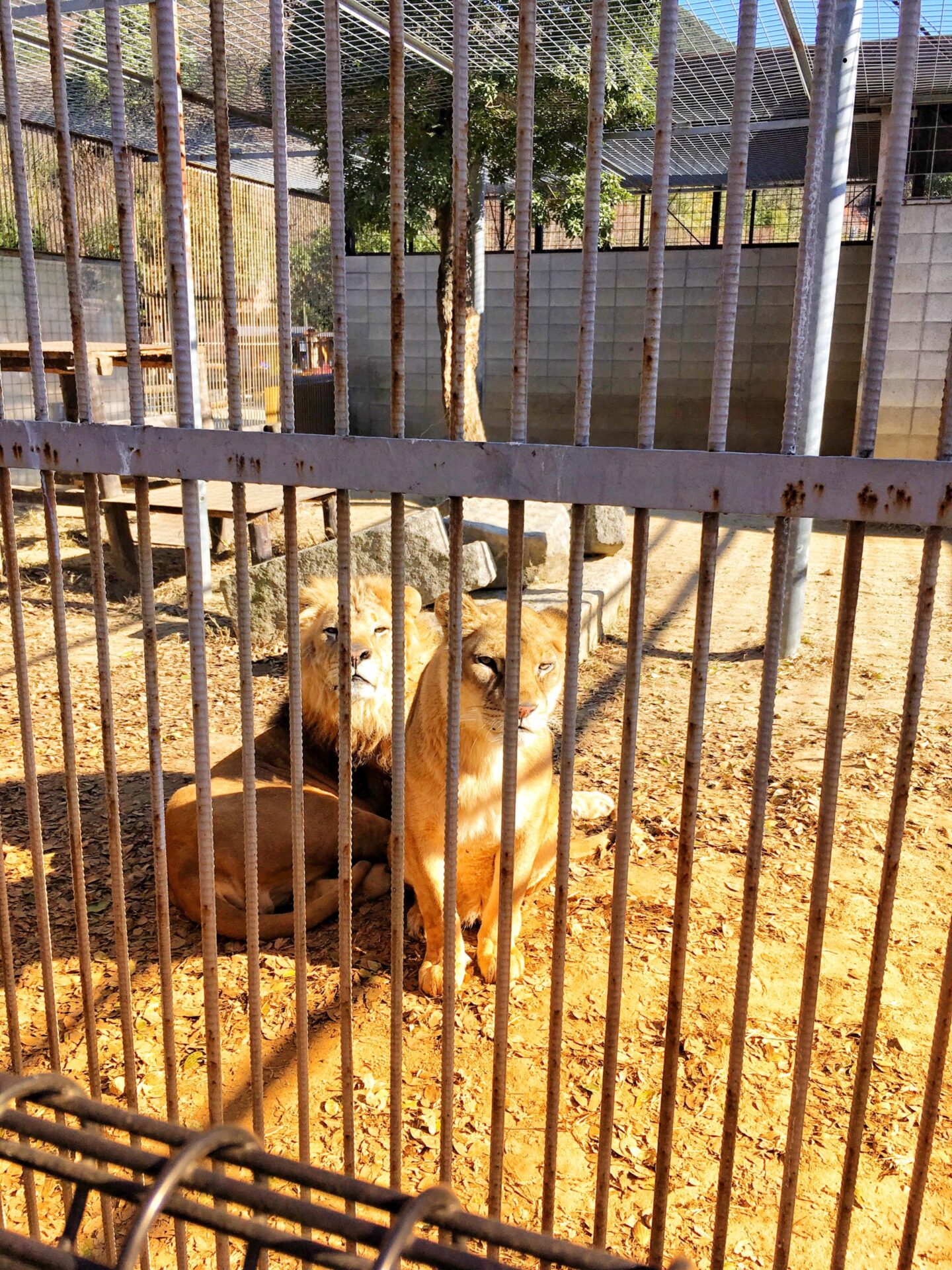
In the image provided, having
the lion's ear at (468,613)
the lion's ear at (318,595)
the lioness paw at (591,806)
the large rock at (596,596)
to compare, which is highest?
the lion's ear at (468,613)

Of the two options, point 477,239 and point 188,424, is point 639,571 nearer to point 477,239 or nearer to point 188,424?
point 188,424

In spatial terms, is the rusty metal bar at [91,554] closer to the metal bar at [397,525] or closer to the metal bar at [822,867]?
the metal bar at [397,525]

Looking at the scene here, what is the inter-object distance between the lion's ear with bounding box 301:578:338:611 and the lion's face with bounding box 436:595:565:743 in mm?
1005

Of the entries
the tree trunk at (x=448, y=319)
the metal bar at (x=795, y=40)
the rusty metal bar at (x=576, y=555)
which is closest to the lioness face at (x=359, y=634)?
the rusty metal bar at (x=576, y=555)

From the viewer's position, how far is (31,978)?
330 centimetres

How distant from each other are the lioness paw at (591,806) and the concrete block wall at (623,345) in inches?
350

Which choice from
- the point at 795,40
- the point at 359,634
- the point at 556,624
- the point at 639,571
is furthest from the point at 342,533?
the point at 795,40

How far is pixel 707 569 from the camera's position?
1457 mm

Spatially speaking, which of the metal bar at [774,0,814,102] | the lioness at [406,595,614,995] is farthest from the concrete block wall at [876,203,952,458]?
the lioness at [406,595,614,995]

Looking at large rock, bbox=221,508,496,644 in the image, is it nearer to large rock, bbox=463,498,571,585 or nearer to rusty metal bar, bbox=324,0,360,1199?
large rock, bbox=463,498,571,585

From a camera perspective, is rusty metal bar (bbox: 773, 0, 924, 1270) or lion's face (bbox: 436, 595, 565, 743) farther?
lion's face (bbox: 436, 595, 565, 743)

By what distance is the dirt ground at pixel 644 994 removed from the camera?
2.42 meters

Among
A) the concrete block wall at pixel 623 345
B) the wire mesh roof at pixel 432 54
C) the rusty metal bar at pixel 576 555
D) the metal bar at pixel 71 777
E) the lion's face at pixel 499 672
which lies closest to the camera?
the rusty metal bar at pixel 576 555

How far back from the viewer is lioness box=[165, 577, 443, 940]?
137 inches
